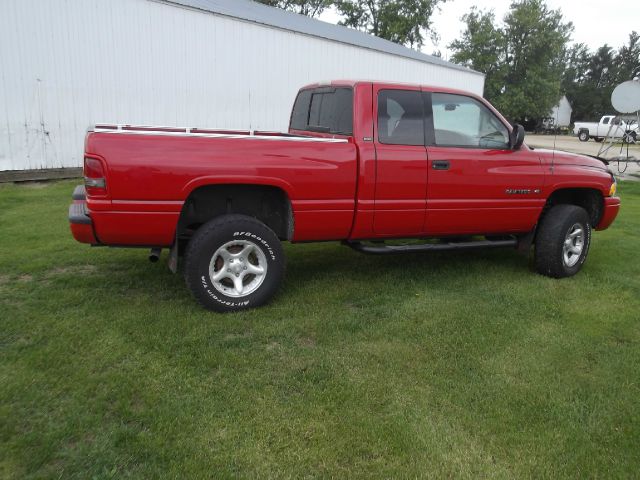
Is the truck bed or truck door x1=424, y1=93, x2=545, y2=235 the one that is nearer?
the truck bed

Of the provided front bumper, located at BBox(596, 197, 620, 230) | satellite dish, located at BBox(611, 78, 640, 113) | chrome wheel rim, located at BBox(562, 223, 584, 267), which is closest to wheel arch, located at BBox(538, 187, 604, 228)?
front bumper, located at BBox(596, 197, 620, 230)

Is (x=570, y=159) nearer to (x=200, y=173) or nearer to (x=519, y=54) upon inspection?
(x=200, y=173)

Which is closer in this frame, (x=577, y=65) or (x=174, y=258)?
(x=174, y=258)

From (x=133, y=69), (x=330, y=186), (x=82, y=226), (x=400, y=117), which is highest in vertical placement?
(x=133, y=69)

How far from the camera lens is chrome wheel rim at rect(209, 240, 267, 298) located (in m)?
4.13

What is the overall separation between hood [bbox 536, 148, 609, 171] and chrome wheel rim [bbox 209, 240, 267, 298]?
3011 millimetres

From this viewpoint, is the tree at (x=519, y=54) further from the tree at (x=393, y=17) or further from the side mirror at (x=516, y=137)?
the side mirror at (x=516, y=137)

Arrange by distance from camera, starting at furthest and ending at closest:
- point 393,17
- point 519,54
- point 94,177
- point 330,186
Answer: point 519,54, point 393,17, point 330,186, point 94,177

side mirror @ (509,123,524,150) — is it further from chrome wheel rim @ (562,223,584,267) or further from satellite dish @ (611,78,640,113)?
satellite dish @ (611,78,640,113)

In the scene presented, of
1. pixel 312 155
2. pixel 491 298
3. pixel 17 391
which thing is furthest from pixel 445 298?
pixel 17 391

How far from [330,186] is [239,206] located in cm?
81

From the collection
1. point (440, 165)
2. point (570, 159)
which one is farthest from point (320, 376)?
point (570, 159)

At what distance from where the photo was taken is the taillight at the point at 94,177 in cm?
366

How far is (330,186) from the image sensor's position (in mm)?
4277
